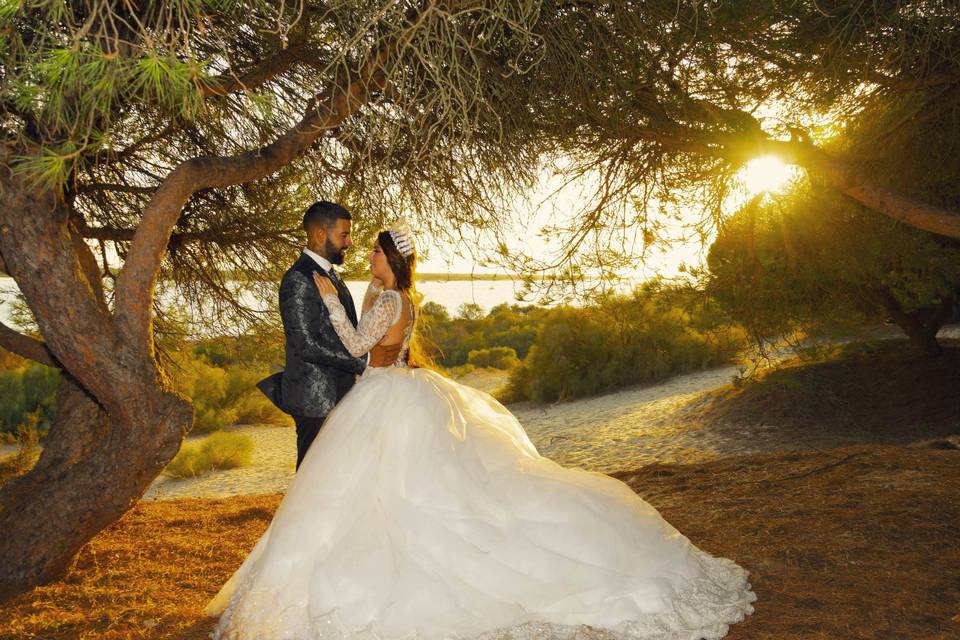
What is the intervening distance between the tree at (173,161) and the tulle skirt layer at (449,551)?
1.26m

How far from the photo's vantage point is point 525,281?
6.45 m

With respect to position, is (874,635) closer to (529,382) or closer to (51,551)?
(51,551)

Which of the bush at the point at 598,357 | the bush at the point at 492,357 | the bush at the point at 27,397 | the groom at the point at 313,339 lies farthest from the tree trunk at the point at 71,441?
the bush at the point at 492,357

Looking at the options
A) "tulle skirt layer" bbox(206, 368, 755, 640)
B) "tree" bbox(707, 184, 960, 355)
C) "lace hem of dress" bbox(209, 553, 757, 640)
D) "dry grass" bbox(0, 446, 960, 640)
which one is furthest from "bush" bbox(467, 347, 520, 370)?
"lace hem of dress" bbox(209, 553, 757, 640)

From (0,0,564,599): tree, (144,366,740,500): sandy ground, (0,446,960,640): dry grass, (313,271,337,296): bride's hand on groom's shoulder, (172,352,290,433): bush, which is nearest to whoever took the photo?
(0,0,564,599): tree

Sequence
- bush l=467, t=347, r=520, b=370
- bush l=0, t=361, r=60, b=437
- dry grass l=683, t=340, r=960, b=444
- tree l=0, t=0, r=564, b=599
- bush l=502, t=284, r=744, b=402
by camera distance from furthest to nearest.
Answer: bush l=467, t=347, r=520, b=370, bush l=502, t=284, r=744, b=402, bush l=0, t=361, r=60, b=437, dry grass l=683, t=340, r=960, b=444, tree l=0, t=0, r=564, b=599

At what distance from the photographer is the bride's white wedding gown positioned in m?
3.22

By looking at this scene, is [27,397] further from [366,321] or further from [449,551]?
A: [449,551]

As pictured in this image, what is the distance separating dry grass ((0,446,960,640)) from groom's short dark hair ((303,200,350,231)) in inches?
85.2

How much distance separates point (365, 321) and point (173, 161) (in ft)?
10.5

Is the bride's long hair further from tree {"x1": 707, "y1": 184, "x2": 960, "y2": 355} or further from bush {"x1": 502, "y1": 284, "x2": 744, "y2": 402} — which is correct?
bush {"x1": 502, "y1": 284, "x2": 744, "y2": 402}

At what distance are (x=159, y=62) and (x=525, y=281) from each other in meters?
4.28

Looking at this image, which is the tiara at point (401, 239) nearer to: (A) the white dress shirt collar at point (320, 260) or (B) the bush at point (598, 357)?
(A) the white dress shirt collar at point (320, 260)

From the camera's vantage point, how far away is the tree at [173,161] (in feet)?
9.96
